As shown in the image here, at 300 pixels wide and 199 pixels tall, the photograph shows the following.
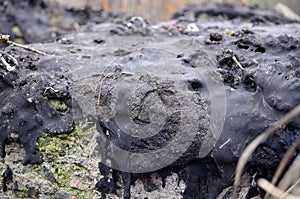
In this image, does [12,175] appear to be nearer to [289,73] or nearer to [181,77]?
[181,77]

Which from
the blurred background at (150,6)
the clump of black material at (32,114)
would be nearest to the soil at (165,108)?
the clump of black material at (32,114)

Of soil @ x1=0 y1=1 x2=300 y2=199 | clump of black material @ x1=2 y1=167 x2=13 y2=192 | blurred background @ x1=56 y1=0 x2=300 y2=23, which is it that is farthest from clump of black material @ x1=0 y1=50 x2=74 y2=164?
blurred background @ x1=56 y1=0 x2=300 y2=23

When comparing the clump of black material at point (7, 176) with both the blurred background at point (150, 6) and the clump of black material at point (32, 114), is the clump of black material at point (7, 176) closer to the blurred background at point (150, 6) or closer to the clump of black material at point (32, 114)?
the clump of black material at point (32, 114)

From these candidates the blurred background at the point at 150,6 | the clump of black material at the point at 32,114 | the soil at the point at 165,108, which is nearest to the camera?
the soil at the point at 165,108

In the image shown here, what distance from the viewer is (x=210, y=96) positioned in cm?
184

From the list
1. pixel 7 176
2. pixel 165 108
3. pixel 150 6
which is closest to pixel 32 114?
pixel 7 176

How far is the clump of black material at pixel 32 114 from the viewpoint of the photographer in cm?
193

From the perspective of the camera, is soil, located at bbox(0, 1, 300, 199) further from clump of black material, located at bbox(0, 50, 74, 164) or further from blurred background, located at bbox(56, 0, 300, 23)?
blurred background, located at bbox(56, 0, 300, 23)

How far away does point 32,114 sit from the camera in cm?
194

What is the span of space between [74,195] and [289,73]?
106cm

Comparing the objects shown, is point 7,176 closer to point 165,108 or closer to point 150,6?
point 165,108

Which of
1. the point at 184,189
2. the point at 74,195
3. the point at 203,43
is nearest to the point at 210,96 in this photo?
the point at 184,189

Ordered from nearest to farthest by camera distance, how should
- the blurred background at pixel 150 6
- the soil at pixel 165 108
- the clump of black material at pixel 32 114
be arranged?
the soil at pixel 165 108
the clump of black material at pixel 32 114
the blurred background at pixel 150 6

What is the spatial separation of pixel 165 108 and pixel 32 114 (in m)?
0.61
